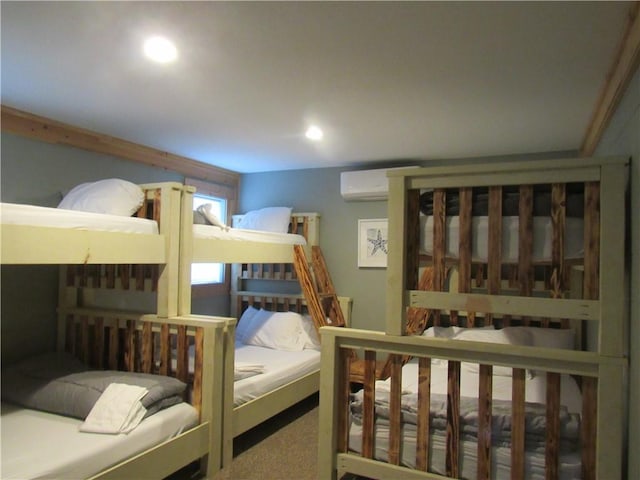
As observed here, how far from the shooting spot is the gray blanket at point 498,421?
1748 millimetres

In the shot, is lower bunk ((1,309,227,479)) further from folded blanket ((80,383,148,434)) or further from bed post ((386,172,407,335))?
bed post ((386,172,407,335))

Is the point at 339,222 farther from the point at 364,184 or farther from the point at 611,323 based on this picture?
the point at 611,323

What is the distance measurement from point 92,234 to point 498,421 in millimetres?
2149

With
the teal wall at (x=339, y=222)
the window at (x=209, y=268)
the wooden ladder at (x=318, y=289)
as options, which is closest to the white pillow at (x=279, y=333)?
the wooden ladder at (x=318, y=289)

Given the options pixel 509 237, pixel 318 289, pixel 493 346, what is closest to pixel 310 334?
pixel 318 289

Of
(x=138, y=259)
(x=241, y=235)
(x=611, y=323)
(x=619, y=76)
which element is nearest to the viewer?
(x=611, y=323)

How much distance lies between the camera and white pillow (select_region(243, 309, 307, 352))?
3926 millimetres

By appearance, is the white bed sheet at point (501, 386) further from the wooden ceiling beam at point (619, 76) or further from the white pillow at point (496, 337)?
the wooden ceiling beam at point (619, 76)

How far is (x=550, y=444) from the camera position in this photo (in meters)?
1.65

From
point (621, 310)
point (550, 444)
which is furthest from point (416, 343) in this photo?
point (621, 310)

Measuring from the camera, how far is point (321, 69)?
6.55 feet

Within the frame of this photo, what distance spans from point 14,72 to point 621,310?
298 centimetres

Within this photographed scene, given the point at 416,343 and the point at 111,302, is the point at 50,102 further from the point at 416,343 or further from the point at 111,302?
the point at 416,343

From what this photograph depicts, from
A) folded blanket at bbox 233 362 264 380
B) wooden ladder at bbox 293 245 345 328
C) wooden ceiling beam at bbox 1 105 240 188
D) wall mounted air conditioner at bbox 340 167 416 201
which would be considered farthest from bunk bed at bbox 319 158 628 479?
wooden ceiling beam at bbox 1 105 240 188
